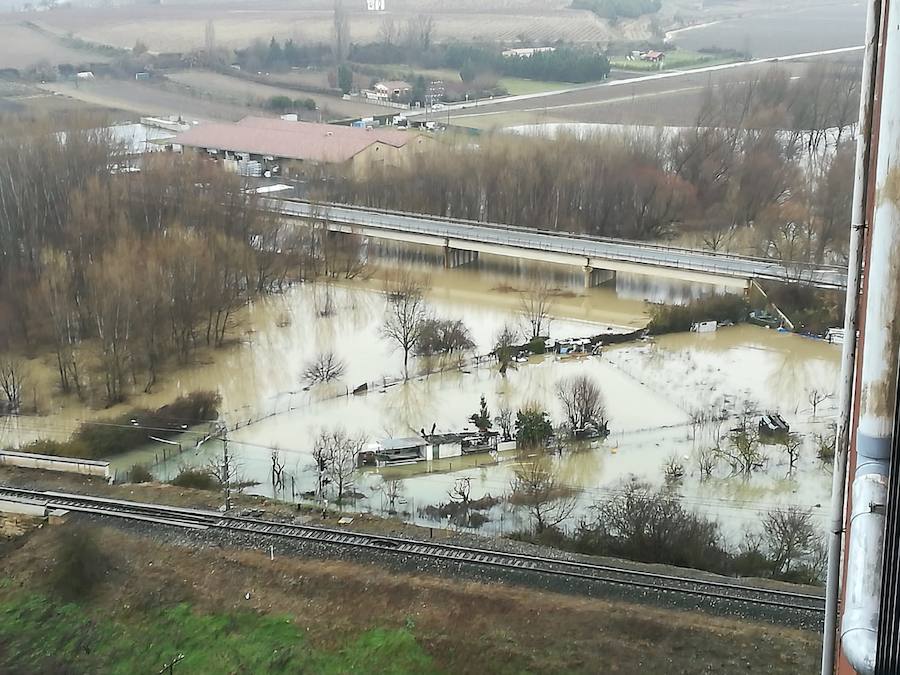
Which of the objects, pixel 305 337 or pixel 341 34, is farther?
pixel 341 34

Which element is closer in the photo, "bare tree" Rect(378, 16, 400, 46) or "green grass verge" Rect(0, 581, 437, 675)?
"green grass verge" Rect(0, 581, 437, 675)

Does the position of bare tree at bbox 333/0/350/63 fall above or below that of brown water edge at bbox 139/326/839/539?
above

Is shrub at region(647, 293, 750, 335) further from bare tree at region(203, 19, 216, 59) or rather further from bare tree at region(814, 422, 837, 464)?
bare tree at region(203, 19, 216, 59)

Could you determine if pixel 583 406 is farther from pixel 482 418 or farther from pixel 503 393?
pixel 503 393

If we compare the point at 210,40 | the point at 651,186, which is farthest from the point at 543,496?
the point at 210,40

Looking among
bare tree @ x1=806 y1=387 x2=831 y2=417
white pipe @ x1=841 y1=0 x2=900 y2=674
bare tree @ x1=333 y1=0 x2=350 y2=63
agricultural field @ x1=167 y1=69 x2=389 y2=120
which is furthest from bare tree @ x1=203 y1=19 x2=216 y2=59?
white pipe @ x1=841 y1=0 x2=900 y2=674

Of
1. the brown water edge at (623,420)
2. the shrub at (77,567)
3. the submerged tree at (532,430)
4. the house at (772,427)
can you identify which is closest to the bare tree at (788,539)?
the brown water edge at (623,420)
